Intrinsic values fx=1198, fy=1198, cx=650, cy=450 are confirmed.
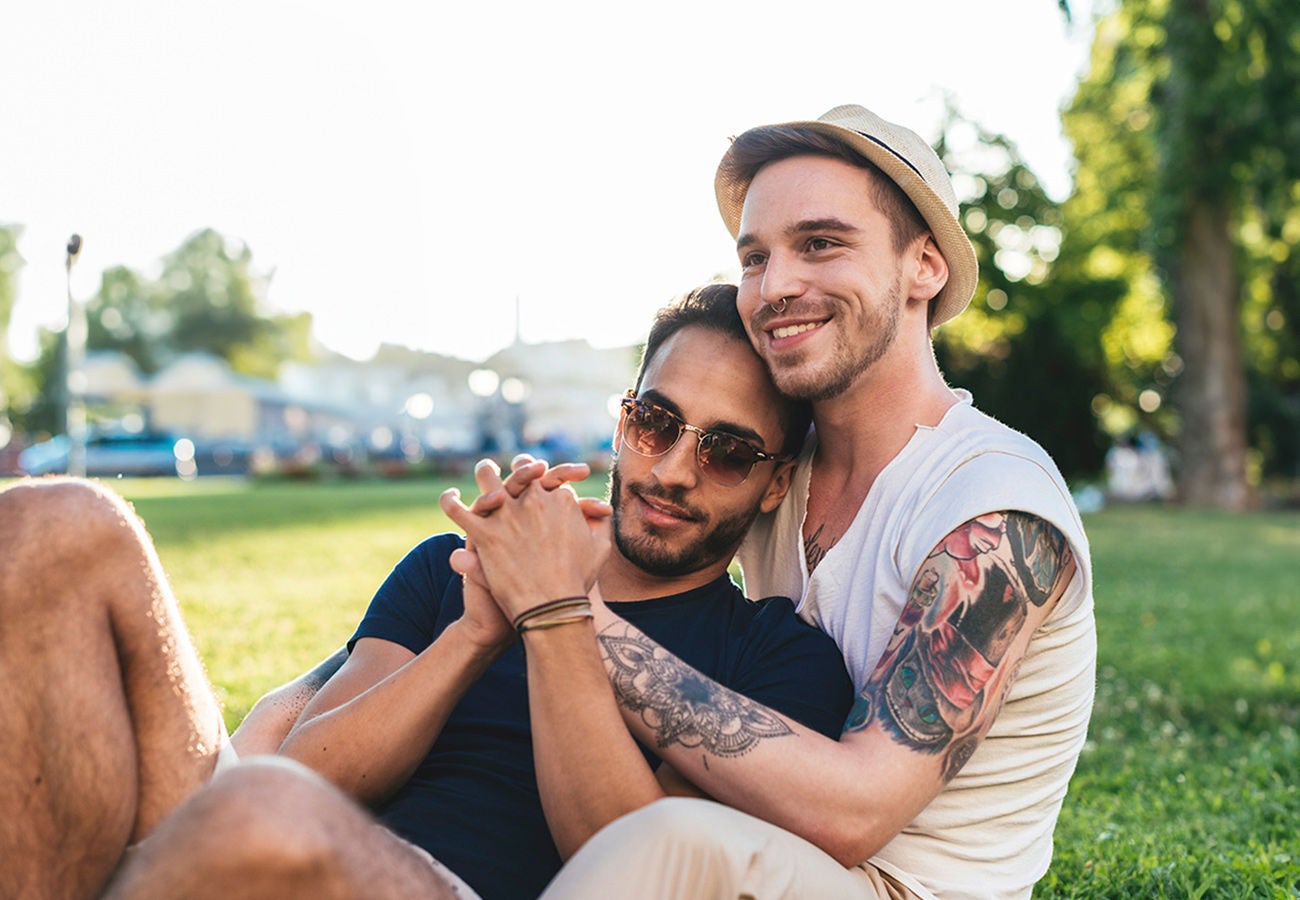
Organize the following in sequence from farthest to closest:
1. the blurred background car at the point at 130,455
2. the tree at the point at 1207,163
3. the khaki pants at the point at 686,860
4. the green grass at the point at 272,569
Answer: the blurred background car at the point at 130,455 → the tree at the point at 1207,163 → the green grass at the point at 272,569 → the khaki pants at the point at 686,860

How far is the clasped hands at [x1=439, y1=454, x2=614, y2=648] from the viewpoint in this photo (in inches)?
100

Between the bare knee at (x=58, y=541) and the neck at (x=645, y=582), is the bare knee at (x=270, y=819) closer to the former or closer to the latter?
the bare knee at (x=58, y=541)

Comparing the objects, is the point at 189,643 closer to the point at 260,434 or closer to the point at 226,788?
the point at 226,788

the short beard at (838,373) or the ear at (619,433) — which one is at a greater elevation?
the short beard at (838,373)

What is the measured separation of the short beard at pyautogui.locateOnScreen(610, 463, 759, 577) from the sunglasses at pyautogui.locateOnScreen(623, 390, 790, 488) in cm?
10

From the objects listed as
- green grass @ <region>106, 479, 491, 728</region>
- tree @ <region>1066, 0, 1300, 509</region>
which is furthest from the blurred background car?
tree @ <region>1066, 0, 1300, 509</region>

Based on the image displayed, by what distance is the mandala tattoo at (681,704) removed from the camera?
2.40 meters

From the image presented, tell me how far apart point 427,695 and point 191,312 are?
337 ft

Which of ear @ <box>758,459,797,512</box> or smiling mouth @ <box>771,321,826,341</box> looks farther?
ear @ <box>758,459,797,512</box>

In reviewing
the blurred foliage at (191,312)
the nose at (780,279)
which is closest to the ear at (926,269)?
the nose at (780,279)

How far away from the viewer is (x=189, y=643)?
98.1 inches

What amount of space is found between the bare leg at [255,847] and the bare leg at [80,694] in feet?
1.73

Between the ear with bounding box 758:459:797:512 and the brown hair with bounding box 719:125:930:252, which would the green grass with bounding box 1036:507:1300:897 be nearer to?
the ear with bounding box 758:459:797:512

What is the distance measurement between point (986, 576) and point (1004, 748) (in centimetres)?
46
